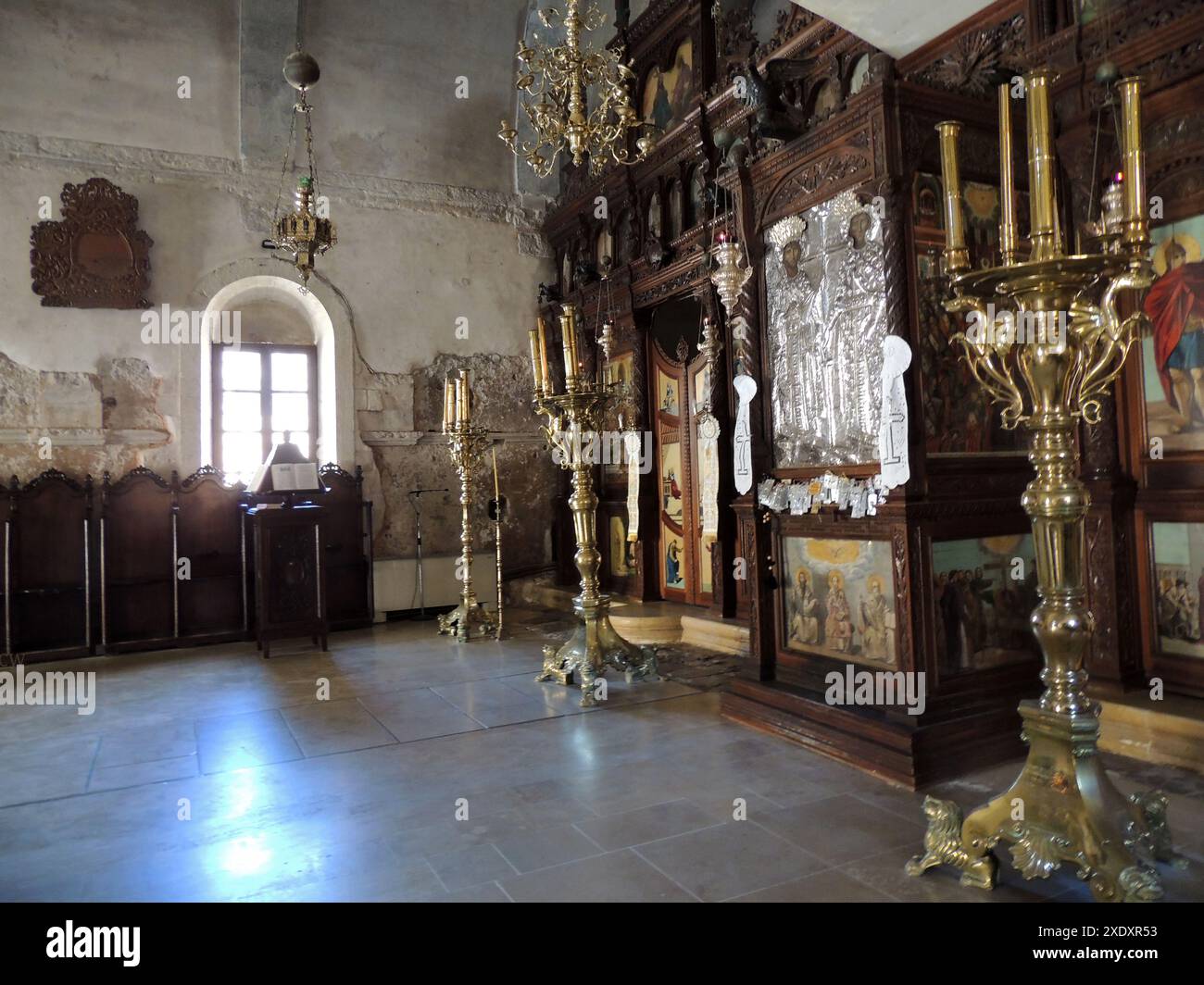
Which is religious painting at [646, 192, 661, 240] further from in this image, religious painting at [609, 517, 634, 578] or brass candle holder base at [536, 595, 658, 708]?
brass candle holder base at [536, 595, 658, 708]

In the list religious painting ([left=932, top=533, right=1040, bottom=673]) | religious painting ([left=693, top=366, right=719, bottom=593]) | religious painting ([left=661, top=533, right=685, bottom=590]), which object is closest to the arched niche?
religious painting ([left=661, top=533, right=685, bottom=590])

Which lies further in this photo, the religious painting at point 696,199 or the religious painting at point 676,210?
the religious painting at point 676,210

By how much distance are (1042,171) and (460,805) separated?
2.99m

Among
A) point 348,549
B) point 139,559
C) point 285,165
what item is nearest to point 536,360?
point 348,549

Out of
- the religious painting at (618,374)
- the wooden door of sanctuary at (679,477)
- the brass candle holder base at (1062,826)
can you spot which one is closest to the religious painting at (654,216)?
the wooden door of sanctuary at (679,477)

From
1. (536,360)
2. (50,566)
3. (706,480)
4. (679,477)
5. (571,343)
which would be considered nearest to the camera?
(571,343)

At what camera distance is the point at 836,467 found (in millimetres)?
4289

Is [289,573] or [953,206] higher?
[953,206]

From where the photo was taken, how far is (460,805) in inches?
134

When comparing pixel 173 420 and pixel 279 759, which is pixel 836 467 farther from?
pixel 173 420

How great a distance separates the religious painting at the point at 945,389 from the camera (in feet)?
13.0

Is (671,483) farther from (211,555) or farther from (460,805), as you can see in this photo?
(460,805)

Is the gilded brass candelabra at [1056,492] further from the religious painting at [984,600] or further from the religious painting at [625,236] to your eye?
the religious painting at [625,236]
